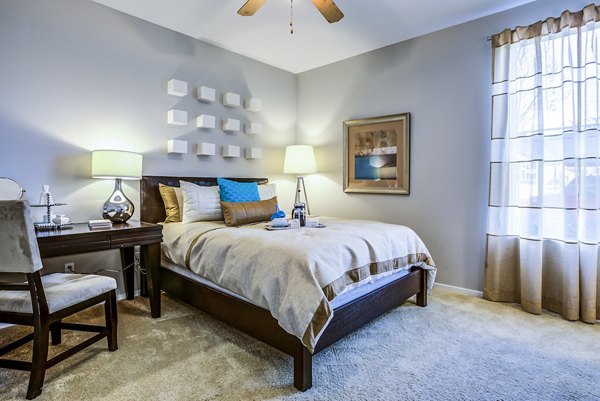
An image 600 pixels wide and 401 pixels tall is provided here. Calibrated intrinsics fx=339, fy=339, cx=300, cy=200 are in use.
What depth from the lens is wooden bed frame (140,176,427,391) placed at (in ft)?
6.11

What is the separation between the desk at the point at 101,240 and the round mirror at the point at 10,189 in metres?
0.47

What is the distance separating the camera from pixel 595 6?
100 inches

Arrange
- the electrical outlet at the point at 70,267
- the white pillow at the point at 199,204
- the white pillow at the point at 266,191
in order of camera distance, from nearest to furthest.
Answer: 1. the electrical outlet at the point at 70,267
2. the white pillow at the point at 199,204
3. the white pillow at the point at 266,191

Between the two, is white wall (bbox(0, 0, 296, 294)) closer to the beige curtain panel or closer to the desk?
the desk

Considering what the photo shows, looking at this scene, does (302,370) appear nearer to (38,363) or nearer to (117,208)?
(38,363)

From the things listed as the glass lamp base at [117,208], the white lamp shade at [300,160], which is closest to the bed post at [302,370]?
the glass lamp base at [117,208]

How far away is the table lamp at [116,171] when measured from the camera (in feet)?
8.88

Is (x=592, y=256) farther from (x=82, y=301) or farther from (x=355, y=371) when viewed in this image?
(x=82, y=301)

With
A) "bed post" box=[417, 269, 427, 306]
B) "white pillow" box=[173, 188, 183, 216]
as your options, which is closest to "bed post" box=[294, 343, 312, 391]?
"bed post" box=[417, 269, 427, 306]

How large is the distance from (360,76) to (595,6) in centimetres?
213

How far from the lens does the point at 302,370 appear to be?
5.83 feet

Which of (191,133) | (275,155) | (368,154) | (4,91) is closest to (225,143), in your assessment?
(191,133)

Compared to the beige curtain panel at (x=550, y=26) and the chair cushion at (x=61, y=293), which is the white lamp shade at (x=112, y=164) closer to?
the chair cushion at (x=61, y=293)

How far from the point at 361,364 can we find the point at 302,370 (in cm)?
44
